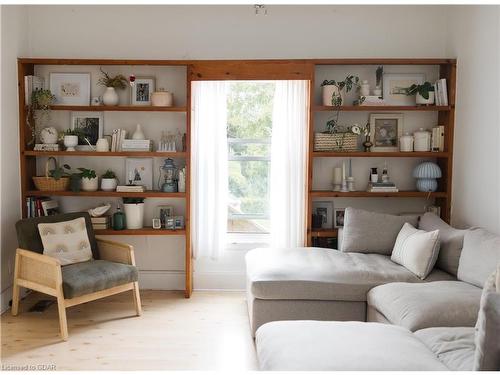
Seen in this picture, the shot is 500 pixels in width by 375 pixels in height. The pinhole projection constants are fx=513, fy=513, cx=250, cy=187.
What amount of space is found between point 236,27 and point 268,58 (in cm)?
41

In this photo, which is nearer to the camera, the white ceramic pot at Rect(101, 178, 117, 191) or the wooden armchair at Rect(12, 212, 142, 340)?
the wooden armchair at Rect(12, 212, 142, 340)

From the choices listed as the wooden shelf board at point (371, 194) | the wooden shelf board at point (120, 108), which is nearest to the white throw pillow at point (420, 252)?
the wooden shelf board at point (371, 194)

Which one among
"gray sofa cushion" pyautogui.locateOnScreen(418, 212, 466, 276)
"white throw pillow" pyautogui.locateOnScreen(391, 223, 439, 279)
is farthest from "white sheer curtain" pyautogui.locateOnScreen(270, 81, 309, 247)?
"gray sofa cushion" pyautogui.locateOnScreen(418, 212, 466, 276)

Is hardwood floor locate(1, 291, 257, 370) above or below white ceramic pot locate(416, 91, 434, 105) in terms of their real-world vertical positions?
below

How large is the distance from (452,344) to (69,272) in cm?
270

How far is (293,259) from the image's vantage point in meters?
3.96

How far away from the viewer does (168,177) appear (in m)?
4.75

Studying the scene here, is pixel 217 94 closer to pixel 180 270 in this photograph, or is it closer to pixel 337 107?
pixel 337 107

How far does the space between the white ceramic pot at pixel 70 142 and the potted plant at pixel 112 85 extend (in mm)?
428

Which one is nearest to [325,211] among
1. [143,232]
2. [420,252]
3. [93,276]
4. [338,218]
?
[338,218]

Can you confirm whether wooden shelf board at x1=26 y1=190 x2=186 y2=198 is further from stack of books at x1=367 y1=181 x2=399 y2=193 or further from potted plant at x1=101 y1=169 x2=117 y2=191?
stack of books at x1=367 y1=181 x2=399 y2=193

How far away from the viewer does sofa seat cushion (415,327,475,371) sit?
2160 millimetres

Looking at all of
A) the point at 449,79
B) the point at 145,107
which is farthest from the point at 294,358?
the point at 449,79

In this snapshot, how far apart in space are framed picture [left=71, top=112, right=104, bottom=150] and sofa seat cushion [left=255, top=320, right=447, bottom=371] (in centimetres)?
285
